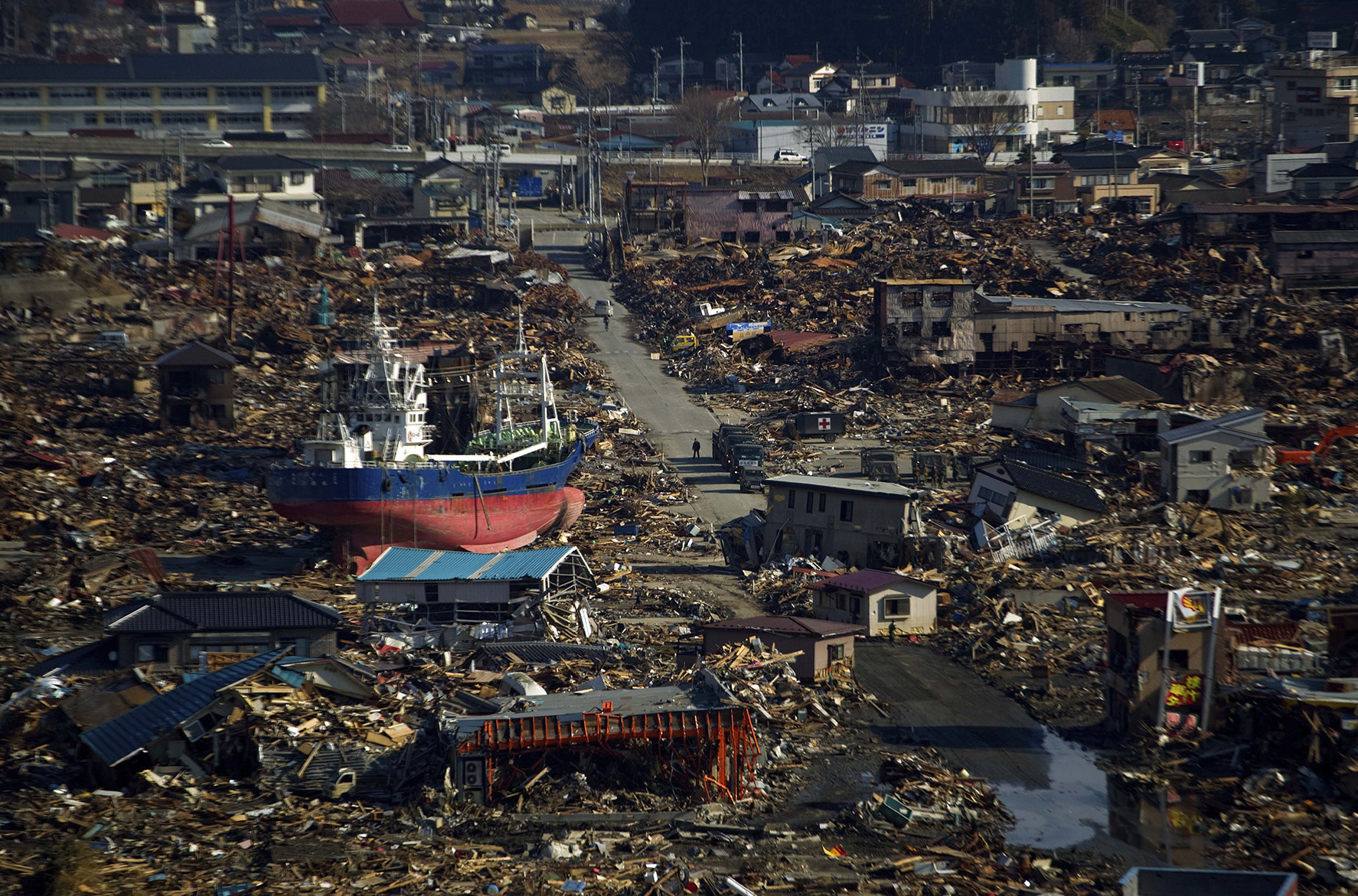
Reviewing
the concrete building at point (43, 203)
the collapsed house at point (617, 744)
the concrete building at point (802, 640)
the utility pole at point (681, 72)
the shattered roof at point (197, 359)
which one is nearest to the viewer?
the collapsed house at point (617, 744)

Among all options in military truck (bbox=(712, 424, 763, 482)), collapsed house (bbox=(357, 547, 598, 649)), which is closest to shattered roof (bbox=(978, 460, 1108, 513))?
military truck (bbox=(712, 424, 763, 482))

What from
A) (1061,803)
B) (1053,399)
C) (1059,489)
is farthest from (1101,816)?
(1053,399)

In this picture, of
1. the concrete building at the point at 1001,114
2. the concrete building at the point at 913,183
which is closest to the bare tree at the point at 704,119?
the concrete building at the point at 1001,114

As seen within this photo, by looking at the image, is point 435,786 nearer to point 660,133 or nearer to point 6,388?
point 6,388

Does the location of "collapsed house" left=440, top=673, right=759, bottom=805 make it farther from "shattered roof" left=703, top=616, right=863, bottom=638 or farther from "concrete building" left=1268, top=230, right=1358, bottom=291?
"concrete building" left=1268, top=230, right=1358, bottom=291

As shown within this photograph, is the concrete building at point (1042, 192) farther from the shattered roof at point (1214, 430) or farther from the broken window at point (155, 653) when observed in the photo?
the broken window at point (155, 653)

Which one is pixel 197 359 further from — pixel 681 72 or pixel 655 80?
pixel 681 72

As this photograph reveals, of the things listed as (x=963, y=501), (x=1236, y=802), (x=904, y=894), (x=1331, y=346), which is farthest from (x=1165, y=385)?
(x=904, y=894)
